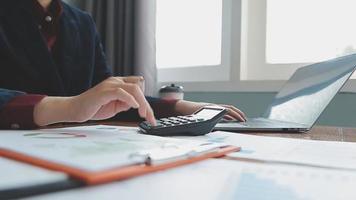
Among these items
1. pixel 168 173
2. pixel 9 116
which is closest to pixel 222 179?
pixel 168 173

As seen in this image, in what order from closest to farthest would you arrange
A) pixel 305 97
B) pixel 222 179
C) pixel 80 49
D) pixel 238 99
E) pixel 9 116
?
pixel 222 179 < pixel 9 116 < pixel 305 97 < pixel 80 49 < pixel 238 99

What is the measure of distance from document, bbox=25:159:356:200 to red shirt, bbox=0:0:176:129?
37 centimetres

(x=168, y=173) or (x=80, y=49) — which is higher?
(x=80, y=49)

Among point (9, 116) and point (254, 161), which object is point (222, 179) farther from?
point (9, 116)

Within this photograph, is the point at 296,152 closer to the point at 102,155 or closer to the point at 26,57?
the point at 102,155

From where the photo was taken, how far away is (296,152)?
0.46 meters

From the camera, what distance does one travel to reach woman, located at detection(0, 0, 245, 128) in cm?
61

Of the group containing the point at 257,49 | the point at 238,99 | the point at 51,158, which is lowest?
the point at 238,99

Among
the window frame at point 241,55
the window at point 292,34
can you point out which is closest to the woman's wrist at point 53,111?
the window frame at point 241,55

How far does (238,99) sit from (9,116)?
1066mm

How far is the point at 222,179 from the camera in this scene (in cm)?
30

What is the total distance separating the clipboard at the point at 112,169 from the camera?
26 cm

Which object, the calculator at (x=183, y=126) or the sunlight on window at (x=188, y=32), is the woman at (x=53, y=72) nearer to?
the calculator at (x=183, y=126)

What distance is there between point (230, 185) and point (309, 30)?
145 cm
